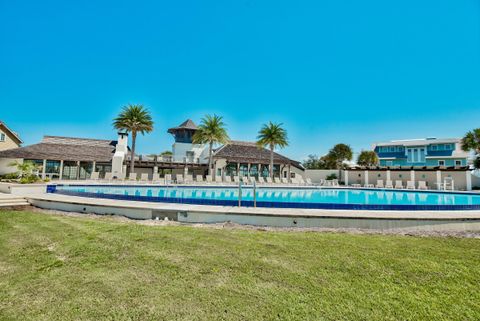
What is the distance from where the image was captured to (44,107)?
35812 mm

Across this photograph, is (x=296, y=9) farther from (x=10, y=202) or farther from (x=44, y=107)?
(x=44, y=107)

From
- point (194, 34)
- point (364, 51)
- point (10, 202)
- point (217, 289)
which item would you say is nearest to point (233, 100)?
point (194, 34)

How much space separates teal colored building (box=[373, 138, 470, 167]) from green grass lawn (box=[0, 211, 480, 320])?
4309 centimetres

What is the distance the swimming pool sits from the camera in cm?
869

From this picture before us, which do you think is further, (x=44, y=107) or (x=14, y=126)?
(x=44, y=107)

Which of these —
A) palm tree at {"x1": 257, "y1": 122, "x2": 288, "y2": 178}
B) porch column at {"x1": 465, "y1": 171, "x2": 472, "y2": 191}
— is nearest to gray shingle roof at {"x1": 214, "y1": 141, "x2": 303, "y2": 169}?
palm tree at {"x1": 257, "y1": 122, "x2": 288, "y2": 178}

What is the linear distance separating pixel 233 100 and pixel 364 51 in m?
15.7

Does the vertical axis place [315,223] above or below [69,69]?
below

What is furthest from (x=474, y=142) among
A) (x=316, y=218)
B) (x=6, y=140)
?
(x=6, y=140)

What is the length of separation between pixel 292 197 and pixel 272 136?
13966mm

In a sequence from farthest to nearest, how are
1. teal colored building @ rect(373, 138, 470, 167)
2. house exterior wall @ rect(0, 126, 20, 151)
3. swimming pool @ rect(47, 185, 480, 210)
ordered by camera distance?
teal colored building @ rect(373, 138, 470, 167) < house exterior wall @ rect(0, 126, 20, 151) < swimming pool @ rect(47, 185, 480, 210)

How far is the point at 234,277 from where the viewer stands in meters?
3.58

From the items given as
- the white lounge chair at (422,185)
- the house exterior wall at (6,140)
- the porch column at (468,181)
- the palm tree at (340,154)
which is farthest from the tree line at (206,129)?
the porch column at (468,181)

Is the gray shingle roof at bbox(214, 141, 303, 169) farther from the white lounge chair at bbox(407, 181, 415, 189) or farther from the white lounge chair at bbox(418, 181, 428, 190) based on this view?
the white lounge chair at bbox(418, 181, 428, 190)
